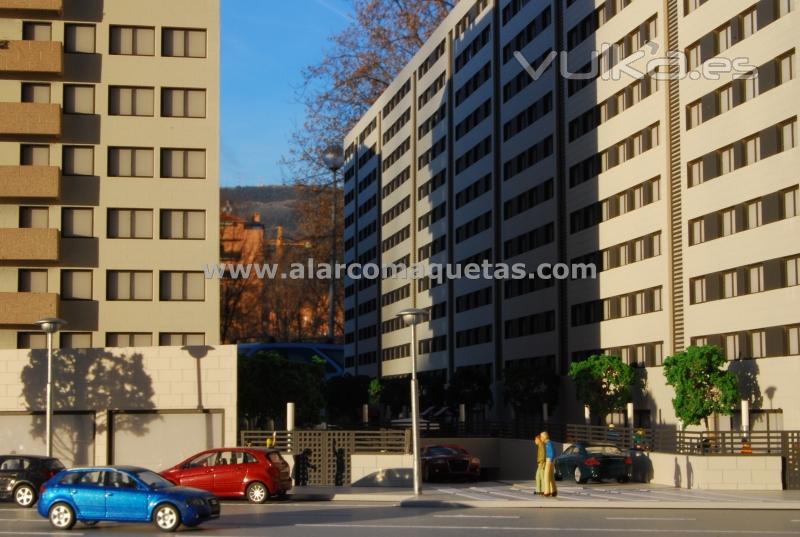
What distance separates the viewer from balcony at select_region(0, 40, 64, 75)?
53.8 metres

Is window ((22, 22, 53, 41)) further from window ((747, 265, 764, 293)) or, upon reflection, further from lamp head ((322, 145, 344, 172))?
lamp head ((322, 145, 344, 172))

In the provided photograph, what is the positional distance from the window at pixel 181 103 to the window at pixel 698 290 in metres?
26.3

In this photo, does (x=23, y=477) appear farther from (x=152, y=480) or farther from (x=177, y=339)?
(x=177, y=339)

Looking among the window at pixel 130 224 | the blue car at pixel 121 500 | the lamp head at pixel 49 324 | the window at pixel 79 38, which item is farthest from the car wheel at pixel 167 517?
the window at pixel 79 38

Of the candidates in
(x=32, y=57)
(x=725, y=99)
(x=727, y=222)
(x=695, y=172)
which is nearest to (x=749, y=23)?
(x=725, y=99)

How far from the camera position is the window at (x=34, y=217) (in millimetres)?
54156

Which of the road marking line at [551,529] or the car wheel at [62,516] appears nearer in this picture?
the road marking line at [551,529]

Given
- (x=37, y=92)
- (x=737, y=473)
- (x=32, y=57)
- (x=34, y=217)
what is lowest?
(x=737, y=473)

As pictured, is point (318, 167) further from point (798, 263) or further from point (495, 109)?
point (798, 263)

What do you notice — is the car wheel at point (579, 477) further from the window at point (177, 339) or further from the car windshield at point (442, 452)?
the window at point (177, 339)

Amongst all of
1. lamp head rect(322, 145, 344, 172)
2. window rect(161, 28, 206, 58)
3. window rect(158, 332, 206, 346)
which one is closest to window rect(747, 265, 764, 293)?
window rect(158, 332, 206, 346)

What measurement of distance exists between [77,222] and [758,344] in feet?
103

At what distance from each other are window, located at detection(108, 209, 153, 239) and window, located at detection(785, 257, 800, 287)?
2828cm

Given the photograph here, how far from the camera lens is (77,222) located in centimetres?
5447
